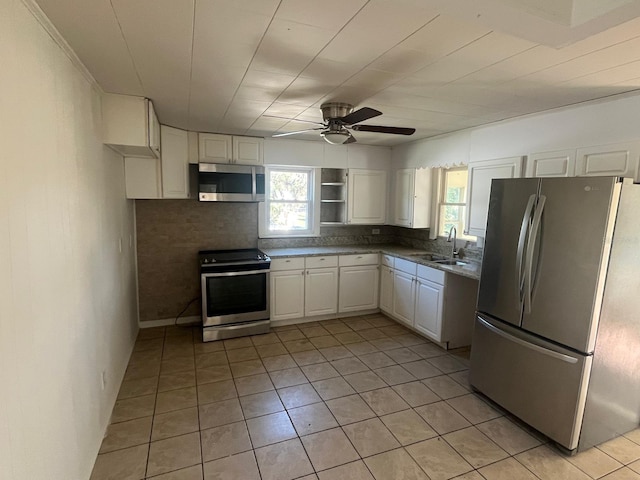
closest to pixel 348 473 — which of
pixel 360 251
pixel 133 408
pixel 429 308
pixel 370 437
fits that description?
pixel 370 437

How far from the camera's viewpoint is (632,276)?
84.2 inches

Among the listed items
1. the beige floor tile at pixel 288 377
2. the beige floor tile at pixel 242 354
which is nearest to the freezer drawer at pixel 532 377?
the beige floor tile at pixel 288 377

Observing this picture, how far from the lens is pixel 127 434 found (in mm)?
2289

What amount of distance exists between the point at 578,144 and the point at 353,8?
220 cm

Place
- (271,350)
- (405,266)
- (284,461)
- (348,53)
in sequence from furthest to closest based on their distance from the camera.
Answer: (405,266) → (271,350) → (284,461) → (348,53)

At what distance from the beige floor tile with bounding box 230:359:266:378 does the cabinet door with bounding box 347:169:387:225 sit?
2.25 m

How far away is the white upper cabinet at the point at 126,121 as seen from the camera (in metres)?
2.49

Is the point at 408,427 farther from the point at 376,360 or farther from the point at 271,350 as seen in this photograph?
the point at 271,350

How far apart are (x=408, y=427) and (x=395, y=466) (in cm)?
39

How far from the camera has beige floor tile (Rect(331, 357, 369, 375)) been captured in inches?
124

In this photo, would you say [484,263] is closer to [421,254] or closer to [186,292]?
[421,254]

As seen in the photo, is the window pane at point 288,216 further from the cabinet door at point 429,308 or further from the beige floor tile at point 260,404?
the beige floor tile at point 260,404

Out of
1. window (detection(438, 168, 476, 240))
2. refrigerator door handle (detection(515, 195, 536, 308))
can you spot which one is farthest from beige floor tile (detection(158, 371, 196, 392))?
window (detection(438, 168, 476, 240))

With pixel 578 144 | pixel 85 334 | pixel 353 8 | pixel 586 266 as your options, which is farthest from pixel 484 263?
pixel 85 334
